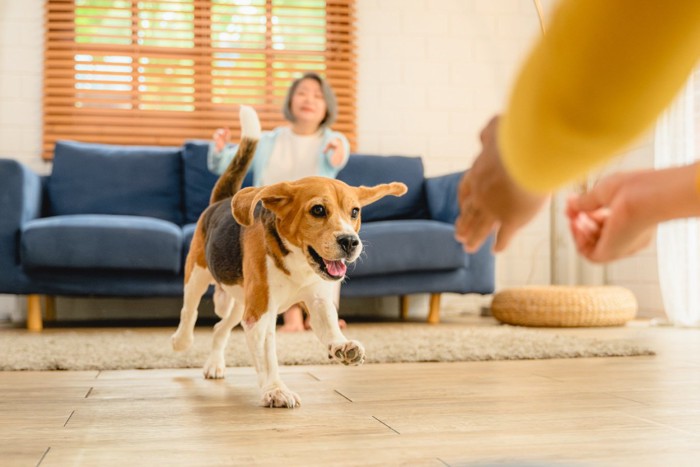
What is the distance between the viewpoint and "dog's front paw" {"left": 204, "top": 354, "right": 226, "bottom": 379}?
1797 millimetres

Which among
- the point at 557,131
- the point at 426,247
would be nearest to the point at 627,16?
the point at 557,131

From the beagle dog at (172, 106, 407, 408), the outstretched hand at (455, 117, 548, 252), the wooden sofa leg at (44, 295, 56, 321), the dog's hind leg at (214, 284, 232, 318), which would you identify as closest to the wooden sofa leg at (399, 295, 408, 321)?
the wooden sofa leg at (44, 295, 56, 321)

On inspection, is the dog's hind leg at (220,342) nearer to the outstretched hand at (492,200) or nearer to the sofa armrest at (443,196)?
the outstretched hand at (492,200)

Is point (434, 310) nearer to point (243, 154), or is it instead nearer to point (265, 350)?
point (243, 154)

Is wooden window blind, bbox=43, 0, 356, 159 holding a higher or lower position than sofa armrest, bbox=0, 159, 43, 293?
higher

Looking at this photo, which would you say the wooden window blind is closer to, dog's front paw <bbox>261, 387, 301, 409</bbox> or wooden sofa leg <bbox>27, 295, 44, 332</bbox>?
wooden sofa leg <bbox>27, 295, 44, 332</bbox>

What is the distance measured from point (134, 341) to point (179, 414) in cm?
135

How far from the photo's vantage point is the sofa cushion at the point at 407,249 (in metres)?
3.32

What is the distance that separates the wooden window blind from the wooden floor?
2.61 meters

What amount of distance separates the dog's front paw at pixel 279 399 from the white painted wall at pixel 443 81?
3.21 m

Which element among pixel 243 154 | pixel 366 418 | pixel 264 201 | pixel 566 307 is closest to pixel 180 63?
pixel 566 307

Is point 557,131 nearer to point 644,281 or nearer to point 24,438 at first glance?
point 24,438

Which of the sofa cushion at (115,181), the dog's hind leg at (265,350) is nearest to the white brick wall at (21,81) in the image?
the sofa cushion at (115,181)

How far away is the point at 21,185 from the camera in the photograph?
10.6 ft
